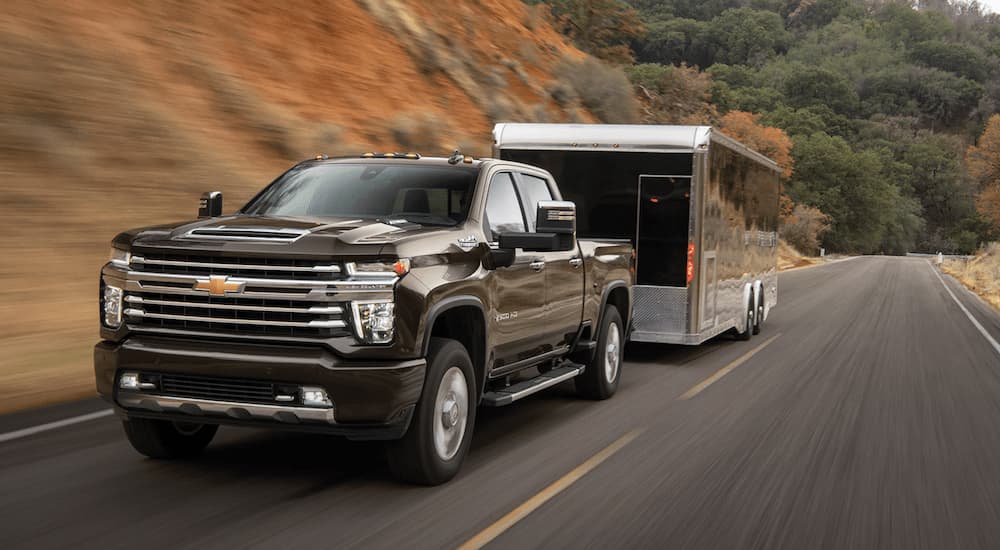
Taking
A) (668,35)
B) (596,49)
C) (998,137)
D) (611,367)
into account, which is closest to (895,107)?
(668,35)

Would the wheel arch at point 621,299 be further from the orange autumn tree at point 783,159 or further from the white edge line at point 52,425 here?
A: the orange autumn tree at point 783,159

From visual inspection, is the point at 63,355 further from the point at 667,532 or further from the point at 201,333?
the point at 667,532

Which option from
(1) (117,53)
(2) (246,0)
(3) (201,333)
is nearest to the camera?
(3) (201,333)

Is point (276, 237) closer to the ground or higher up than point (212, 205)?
closer to the ground

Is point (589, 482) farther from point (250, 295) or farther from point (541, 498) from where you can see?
point (250, 295)

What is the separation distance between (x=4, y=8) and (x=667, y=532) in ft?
51.7

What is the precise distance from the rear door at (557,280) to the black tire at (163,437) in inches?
111

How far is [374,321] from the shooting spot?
20.2ft

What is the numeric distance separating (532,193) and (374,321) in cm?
321

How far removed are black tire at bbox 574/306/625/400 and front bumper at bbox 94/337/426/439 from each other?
3988 millimetres

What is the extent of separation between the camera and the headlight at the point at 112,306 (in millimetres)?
6547

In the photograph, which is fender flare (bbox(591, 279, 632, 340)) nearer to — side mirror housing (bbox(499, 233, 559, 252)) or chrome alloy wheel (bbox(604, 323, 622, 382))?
chrome alloy wheel (bbox(604, 323, 622, 382))

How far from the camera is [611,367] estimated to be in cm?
1062

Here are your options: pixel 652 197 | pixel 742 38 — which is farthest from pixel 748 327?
pixel 742 38
